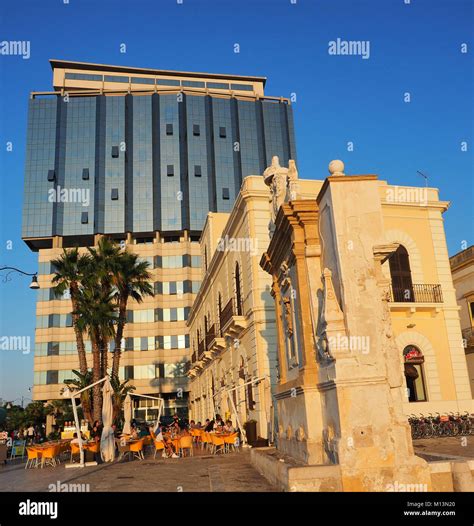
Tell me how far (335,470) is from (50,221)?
57173mm

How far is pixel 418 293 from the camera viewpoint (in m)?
20.8

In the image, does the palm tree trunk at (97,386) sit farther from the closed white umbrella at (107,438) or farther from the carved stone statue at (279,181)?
the carved stone statue at (279,181)

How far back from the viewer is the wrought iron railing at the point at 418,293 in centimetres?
2064

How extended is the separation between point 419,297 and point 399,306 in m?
1.43

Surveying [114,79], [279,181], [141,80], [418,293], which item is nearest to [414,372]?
[418,293]

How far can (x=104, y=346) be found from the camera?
26.9 meters

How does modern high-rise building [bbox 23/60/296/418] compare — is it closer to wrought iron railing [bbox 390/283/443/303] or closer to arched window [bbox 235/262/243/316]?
arched window [bbox 235/262/243/316]

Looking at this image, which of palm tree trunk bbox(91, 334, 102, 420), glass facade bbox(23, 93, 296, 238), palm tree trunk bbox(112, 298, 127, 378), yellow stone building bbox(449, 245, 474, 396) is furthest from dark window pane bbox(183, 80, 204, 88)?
palm tree trunk bbox(91, 334, 102, 420)

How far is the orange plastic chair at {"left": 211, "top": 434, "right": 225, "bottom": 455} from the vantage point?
16.4 m

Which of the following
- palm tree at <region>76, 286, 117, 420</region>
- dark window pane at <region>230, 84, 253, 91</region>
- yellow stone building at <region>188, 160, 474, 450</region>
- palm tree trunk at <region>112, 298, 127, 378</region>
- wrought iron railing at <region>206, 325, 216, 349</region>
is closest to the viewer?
yellow stone building at <region>188, 160, 474, 450</region>

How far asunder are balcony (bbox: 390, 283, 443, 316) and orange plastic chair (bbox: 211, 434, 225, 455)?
839 centimetres

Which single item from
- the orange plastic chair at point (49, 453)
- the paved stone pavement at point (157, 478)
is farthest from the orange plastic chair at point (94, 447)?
the orange plastic chair at point (49, 453)

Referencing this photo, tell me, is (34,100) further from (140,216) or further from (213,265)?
(213,265)

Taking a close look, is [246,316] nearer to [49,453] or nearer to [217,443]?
[217,443]
